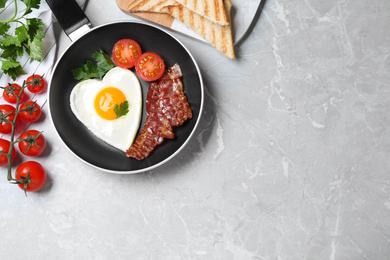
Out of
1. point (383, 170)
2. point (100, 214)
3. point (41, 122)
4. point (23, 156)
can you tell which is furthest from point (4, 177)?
point (383, 170)

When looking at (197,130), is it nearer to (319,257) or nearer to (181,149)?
(181,149)

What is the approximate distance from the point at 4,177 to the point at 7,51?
687mm

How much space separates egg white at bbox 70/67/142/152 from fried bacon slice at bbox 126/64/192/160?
6 cm

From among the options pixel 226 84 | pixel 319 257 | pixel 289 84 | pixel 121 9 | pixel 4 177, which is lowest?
pixel 319 257

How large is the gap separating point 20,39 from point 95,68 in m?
0.40

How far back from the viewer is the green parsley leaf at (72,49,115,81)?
2221 mm

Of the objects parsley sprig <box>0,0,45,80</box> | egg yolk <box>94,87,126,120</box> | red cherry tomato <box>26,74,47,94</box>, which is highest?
parsley sprig <box>0,0,45,80</box>

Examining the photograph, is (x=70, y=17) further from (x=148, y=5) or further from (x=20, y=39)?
(x=148, y=5)

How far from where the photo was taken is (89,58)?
7.41 feet

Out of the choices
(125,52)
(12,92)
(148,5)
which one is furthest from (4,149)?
(148,5)

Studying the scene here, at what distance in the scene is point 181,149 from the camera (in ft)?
6.98

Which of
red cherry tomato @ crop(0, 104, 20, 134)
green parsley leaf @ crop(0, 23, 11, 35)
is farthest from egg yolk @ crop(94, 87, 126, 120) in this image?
green parsley leaf @ crop(0, 23, 11, 35)

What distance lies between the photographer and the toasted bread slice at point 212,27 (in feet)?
7.09

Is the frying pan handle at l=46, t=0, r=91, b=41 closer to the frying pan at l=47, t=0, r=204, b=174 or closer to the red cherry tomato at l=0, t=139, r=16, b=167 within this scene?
the frying pan at l=47, t=0, r=204, b=174
